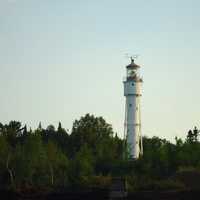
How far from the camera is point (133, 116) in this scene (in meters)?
72.9

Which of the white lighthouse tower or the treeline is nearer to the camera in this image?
the treeline

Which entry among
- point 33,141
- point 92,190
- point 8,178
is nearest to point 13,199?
point 92,190

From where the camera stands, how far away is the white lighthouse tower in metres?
72.8

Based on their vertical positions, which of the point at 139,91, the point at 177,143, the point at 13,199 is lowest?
the point at 13,199

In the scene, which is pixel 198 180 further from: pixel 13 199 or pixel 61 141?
pixel 61 141

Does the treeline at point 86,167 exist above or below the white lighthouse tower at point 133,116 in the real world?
below

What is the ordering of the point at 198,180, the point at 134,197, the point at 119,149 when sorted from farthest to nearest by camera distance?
the point at 119,149 → the point at 198,180 → the point at 134,197

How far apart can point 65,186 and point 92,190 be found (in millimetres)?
7491

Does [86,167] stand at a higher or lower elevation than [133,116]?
lower

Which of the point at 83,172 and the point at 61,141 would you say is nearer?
the point at 83,172

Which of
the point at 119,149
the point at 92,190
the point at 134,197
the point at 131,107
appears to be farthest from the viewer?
the point at 119,149

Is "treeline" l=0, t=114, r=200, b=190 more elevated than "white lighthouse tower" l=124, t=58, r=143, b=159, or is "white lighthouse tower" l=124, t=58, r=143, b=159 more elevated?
"white lighthouse tower" l=124, t=58, r=143, b=159

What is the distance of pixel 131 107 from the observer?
73250 millimetres

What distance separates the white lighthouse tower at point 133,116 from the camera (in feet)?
239
